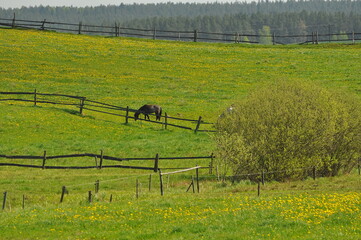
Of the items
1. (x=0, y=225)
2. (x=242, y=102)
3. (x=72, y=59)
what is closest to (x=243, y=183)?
(x=242, y=102)

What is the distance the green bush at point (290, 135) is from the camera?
102 feet

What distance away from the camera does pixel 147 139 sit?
44281mm

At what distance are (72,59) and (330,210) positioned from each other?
58938 mm

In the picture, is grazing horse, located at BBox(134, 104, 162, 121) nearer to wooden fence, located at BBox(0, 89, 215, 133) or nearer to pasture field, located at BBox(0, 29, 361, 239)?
wooden fence, located at BBox(0, 89, 215, 133)

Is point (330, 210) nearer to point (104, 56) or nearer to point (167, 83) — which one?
point (167, 83)

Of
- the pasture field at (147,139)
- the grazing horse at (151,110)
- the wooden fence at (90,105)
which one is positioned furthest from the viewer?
the grazing horse at (151,110)

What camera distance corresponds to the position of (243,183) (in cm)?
3025

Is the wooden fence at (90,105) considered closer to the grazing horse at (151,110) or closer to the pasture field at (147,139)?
the grazing horse at (151,110)

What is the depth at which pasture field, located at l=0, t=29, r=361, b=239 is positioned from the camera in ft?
67.5

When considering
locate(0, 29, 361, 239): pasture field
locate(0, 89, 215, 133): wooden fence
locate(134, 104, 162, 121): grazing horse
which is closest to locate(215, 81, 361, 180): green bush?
locate(0, 29, 361, 239): pasture field

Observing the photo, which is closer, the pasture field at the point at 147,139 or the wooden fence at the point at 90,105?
the pasture field at the point at 147,139

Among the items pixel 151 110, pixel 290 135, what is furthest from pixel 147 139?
pixel 290 135

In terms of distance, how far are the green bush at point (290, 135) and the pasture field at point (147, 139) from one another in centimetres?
174

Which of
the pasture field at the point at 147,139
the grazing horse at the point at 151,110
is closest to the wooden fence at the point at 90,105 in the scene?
the grazing horse at the point at 151,110
